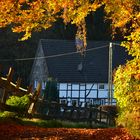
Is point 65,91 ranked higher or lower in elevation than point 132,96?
higher

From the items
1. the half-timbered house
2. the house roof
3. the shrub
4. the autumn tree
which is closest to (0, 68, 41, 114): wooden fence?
the autumn tree

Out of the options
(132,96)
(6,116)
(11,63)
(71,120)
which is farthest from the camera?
(11,63)

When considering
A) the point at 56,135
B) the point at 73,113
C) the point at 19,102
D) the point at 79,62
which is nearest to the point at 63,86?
the point at 79,62

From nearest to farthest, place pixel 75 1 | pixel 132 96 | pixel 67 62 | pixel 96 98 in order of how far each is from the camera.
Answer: pixel 132 96 → pixel 75 1 → pixel 96 98 → pixel 67 62

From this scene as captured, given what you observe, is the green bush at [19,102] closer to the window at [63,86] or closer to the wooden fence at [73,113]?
the wooden fence at [73,113]

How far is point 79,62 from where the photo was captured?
183 feet

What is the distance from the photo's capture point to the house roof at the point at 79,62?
53.9m

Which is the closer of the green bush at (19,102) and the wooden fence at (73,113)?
the green bush at (19,102)

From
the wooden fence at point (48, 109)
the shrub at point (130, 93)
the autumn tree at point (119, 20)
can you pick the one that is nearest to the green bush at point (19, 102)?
the wooden fence at point (48, 109)

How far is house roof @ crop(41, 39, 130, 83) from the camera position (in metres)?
53.9

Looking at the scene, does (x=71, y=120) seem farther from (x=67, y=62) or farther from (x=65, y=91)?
(x=67, y=62)

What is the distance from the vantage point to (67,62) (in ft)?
184

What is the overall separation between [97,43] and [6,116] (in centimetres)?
4235

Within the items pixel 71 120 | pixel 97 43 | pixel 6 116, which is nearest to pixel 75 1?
pixel 6 116
